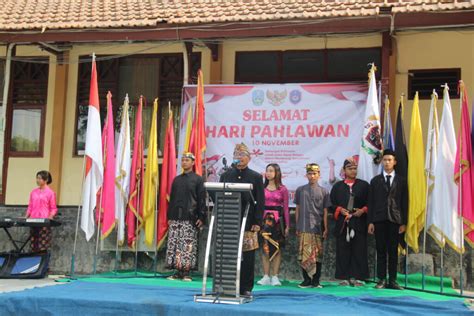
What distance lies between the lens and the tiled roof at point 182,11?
8.46 metres

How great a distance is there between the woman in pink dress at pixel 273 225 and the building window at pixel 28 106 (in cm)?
488

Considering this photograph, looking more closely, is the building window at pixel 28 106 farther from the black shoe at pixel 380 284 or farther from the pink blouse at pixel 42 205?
the black shoe at pixel 380 284

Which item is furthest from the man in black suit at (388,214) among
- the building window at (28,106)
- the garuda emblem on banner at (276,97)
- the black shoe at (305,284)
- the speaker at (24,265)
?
the building window at (28,106)

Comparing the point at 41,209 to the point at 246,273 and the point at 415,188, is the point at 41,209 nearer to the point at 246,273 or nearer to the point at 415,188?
the point at 246,273

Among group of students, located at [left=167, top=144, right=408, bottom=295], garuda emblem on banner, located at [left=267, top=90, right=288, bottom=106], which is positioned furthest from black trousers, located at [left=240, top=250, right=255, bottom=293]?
garuda emblem on banner, located at [left=267, top=90, right=288, bottom=106]

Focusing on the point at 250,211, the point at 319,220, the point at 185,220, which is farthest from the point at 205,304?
the point at 319,220

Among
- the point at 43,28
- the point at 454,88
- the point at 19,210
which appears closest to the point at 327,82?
the point at 454,88

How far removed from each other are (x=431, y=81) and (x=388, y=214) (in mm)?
2994

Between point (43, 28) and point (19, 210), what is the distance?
3141 millimetres

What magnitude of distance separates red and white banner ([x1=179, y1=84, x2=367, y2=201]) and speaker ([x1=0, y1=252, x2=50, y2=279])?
108 inches

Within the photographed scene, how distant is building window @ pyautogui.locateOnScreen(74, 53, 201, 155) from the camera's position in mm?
10562

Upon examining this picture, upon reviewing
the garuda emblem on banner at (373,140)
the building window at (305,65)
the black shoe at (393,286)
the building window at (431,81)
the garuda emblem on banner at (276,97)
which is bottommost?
the black shoe at (393,286)

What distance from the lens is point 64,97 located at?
35.8 ft

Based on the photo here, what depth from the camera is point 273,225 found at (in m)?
8.30
